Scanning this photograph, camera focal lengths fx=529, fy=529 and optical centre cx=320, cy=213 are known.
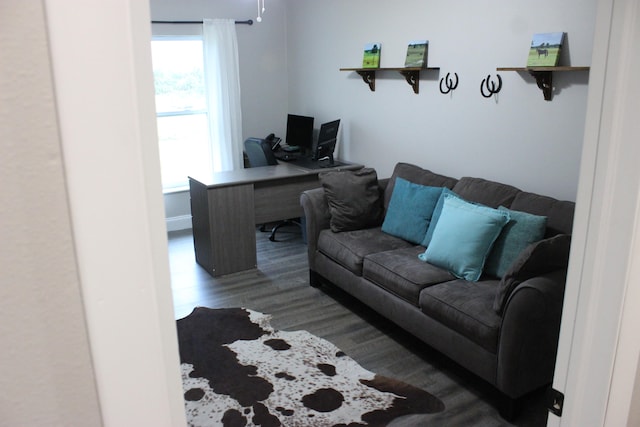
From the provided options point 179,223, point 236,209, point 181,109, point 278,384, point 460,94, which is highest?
point 460,94

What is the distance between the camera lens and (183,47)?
562 centimetres

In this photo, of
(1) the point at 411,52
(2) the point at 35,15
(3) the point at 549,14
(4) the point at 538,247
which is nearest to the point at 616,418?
(2) the point at 35,15

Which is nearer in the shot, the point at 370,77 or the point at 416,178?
the point at 416,178

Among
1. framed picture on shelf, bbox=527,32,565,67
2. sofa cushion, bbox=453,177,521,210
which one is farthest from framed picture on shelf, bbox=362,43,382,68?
framed picture on shelf, bbox=527,32,565,67

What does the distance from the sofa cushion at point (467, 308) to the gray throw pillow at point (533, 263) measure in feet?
0.31

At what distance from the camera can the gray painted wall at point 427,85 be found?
3209 millimetres

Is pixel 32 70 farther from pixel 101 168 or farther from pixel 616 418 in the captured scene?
pixel 616 418

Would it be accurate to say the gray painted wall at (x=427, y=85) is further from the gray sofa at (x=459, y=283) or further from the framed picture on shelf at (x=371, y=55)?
the gray sofa at (x=459, y=283)

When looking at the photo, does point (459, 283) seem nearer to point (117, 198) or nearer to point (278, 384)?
point (278, 384)

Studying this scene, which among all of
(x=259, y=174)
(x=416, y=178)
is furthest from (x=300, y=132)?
(x=416, y=178)

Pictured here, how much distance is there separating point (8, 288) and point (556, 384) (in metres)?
1.11

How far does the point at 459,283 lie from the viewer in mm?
3076

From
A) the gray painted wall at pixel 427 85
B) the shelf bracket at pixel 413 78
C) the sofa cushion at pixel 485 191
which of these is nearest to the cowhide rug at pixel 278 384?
the sofa cushion at pixel 485 191

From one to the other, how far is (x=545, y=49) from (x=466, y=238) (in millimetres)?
1217
